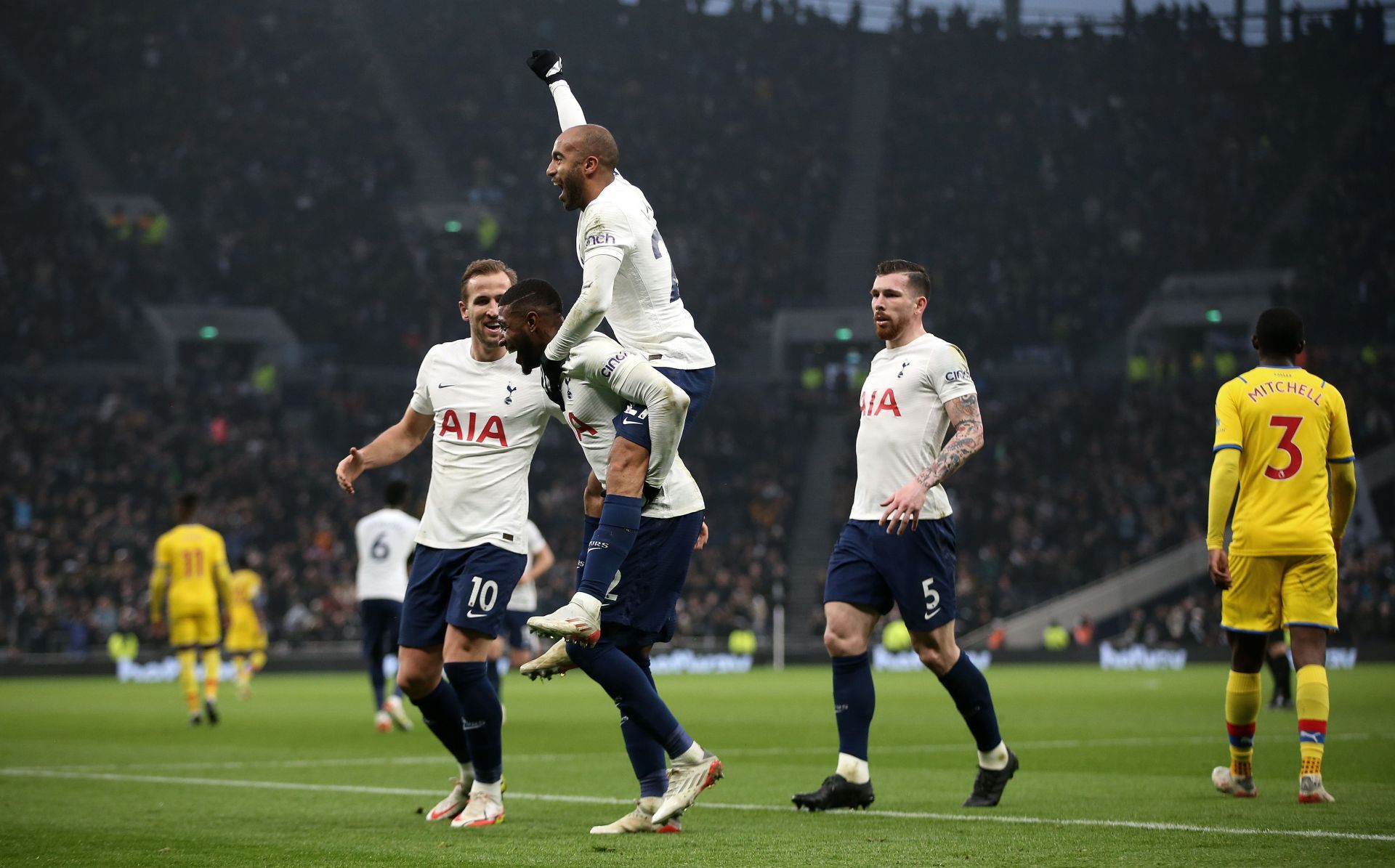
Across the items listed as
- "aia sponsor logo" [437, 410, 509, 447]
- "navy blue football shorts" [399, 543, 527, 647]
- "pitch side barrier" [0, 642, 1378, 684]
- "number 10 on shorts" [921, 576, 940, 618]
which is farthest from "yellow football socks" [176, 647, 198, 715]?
"pitch side barrier" [0, 642, 1378, 684]

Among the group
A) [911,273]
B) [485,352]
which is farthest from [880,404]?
[485,352]

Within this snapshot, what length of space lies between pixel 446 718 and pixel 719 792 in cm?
197

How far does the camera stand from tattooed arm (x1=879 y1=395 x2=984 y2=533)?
725 centimetres

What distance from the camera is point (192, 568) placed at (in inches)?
734

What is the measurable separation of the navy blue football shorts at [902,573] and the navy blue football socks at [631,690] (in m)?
1.41

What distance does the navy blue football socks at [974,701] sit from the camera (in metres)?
8.12

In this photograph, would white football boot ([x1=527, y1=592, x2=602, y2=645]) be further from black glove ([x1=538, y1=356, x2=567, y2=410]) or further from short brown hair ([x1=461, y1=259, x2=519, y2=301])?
short brown hair ([x1=461, y1=259, x2=519, y2=301])

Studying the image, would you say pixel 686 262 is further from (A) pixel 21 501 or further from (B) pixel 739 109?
(A) pixel 21 501

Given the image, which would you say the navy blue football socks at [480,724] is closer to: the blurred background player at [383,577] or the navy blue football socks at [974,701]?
the navy blue football socks at [974,701]

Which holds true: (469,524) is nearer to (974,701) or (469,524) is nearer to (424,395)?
(424,395)

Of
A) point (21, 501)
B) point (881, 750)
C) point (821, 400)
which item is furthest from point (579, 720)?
point (821, 400)

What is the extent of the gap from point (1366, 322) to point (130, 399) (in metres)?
30.3

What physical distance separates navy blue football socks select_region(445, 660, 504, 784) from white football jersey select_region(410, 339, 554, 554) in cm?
64

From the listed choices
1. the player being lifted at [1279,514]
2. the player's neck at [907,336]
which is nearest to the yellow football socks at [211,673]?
the player's neck at [907,336]
